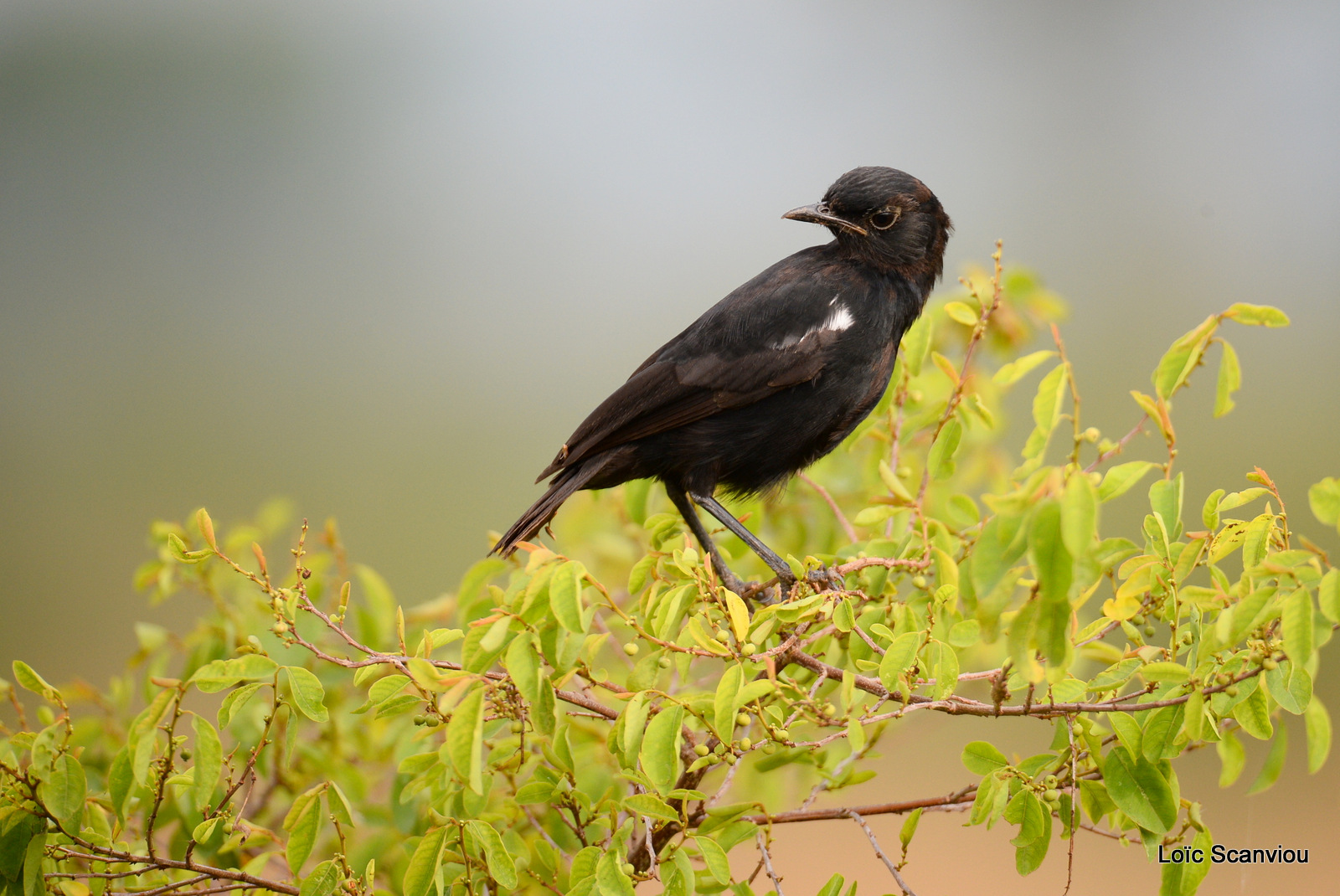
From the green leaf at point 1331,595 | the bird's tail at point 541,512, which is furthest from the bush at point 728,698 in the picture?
the bird's tail at point 541,512

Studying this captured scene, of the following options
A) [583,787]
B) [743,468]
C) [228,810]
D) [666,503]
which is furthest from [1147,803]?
[666,503]

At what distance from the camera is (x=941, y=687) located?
1658 millimetres

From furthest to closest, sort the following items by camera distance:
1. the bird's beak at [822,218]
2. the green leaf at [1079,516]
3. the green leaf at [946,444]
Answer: the bird's beak at [822,218]
the green leaf at [946,444]
the green leaf at [1079,516]

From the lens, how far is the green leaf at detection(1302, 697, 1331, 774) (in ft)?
5.04

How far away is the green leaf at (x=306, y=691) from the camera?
1.57 metres

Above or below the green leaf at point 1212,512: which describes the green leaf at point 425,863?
below

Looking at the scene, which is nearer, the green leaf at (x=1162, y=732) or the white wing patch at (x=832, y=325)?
the green leaf at (x=1162, y=732)

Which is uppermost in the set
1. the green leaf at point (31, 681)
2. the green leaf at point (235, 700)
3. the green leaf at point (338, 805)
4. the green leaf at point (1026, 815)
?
the green leaf at point (31, 681)

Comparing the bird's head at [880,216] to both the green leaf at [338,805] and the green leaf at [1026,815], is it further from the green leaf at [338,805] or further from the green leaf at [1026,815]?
the green leaf at [338,805]

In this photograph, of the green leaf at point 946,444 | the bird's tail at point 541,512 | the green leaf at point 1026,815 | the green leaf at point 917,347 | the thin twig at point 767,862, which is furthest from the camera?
the green leaf at point 917,347

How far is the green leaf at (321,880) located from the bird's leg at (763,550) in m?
1.28

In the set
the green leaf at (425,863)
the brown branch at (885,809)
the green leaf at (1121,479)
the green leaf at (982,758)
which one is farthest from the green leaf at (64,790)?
the green leaf at (1121,479)

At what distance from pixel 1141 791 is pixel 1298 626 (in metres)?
0.48

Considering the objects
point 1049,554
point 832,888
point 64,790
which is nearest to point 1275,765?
point 832,888
